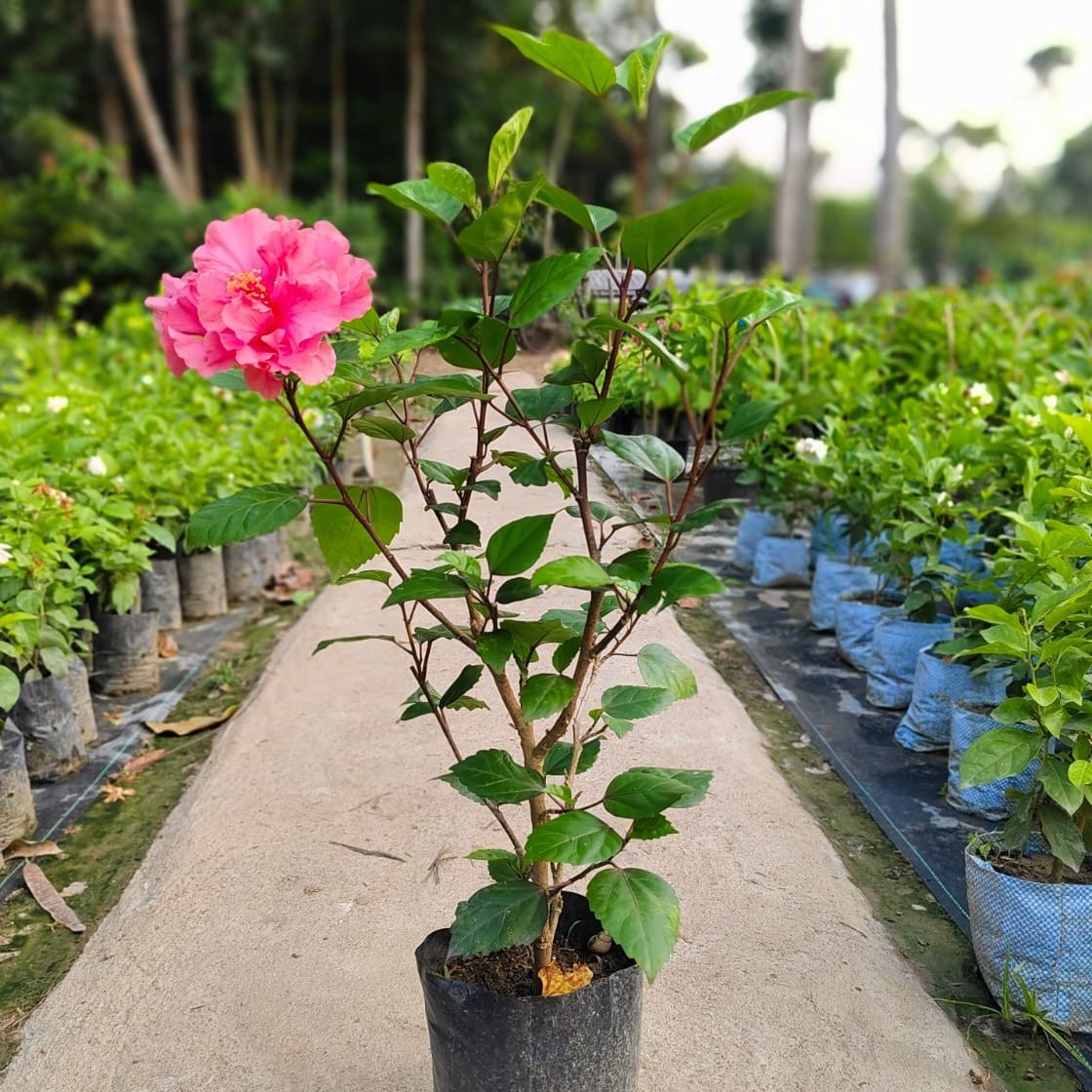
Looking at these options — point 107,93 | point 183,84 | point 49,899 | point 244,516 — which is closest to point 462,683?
point 244,516

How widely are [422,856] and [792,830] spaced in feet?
2.32

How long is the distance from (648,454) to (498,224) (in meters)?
0.32

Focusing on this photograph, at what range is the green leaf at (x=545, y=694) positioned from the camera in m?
1.30

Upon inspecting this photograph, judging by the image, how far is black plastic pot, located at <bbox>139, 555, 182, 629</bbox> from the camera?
139 inches

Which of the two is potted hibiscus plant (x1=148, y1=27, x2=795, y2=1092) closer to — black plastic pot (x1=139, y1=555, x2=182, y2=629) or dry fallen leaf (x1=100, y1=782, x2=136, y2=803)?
dry fallen leaf (x1=100, y1=782, x2=136, y2=803)

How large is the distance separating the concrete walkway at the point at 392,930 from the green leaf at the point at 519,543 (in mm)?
433

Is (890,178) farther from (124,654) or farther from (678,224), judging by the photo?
(678,224)

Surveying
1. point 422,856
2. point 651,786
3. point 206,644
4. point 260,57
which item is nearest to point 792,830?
point 422,856

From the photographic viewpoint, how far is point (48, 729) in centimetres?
271

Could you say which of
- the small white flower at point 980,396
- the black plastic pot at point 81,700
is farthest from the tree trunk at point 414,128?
the black plastic pot at point 81,700

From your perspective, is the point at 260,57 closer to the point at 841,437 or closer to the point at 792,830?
the point at 841,437

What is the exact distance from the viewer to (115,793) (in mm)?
2709

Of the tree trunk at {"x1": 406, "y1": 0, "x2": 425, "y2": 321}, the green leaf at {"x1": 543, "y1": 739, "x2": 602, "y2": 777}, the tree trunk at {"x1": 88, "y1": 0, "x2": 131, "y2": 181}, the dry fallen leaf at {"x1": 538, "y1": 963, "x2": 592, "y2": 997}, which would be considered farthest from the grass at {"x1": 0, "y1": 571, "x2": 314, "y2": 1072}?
the tree trunk at {"x1": 88, "y1": 0, "x2": 131, "y2": 181}

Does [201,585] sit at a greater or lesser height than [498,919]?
lesser
